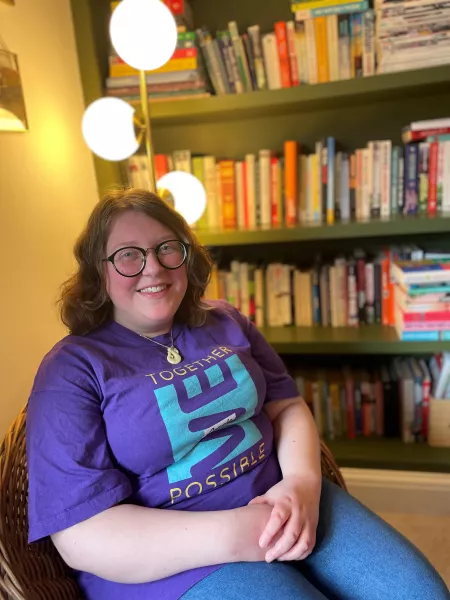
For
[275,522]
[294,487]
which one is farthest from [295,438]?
[275,522]

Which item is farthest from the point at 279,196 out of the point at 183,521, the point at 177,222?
the point at 183,521

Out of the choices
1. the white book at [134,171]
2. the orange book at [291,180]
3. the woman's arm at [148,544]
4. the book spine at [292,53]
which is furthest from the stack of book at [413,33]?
the woman's arm at [148,544]

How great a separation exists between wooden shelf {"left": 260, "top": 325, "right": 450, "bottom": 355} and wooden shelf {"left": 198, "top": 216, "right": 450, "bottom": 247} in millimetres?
351

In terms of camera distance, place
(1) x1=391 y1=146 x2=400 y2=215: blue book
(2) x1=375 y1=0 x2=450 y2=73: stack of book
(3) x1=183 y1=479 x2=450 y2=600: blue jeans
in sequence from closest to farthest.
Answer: (3) x1=183 y1=479 x2=450 y2=600: blue jeans, (2) x1=375 y1=0 x2=450 y2=73: stack of book, (1) x1=391 y1=146 x2=400 y2=215: blue book

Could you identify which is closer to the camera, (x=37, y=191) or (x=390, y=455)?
(x=37, y=191)

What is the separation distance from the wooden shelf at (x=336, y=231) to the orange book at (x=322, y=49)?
50cm

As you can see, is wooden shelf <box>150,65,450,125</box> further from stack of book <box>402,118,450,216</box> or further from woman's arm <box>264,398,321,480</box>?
woman's arm <box>264,398,321,480</box>

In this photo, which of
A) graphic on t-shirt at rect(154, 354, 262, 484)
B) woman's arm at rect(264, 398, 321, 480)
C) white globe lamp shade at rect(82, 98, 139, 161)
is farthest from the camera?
white globe lamp shade at rect(82, 98, 139, 161)

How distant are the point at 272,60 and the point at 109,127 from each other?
0.66 metres

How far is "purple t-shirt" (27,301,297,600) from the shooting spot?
800 mm

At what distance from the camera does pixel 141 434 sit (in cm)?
88

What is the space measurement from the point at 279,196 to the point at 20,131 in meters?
0.88

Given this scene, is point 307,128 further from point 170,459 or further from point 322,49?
point 170,459

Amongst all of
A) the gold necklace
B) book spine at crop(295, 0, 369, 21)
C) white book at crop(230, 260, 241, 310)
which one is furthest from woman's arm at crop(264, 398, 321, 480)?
book spine at crop(295, 0, 369, 21)
